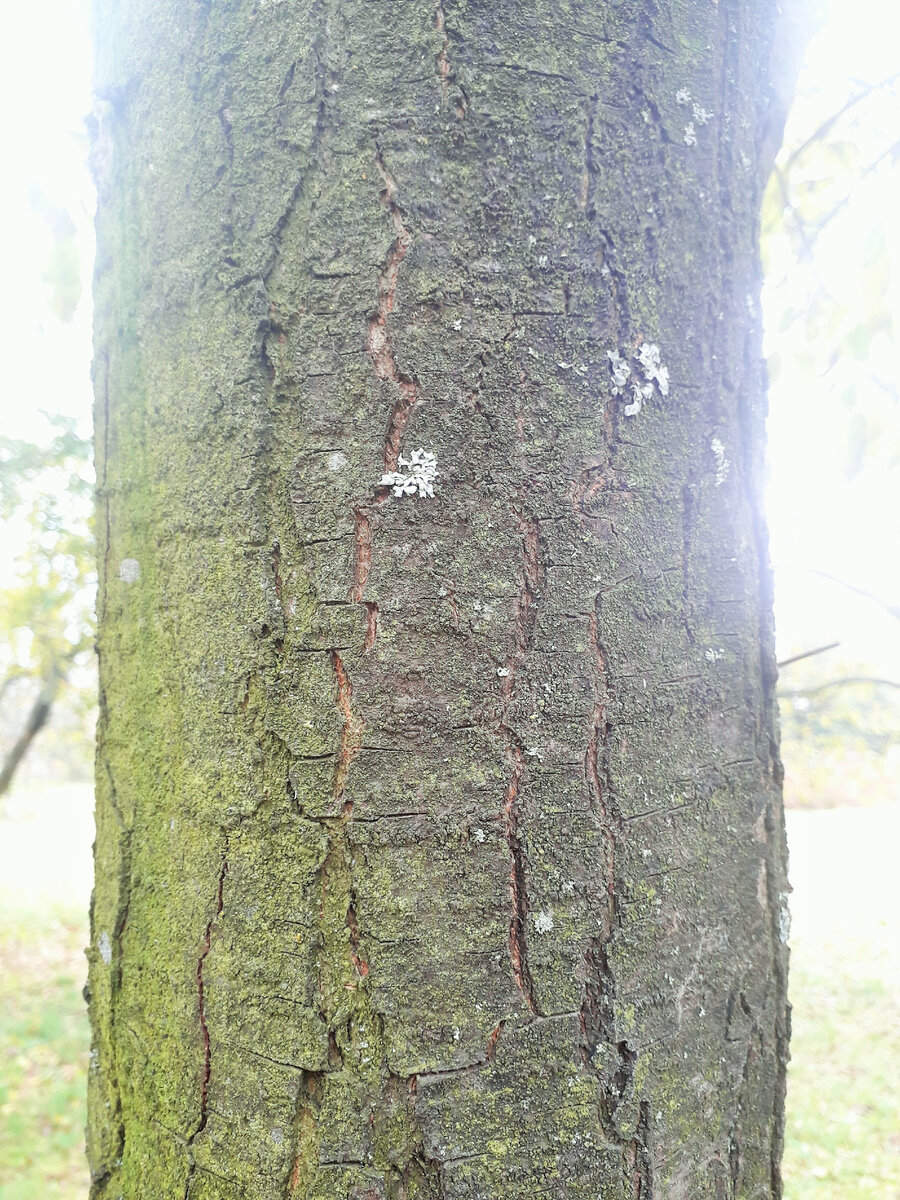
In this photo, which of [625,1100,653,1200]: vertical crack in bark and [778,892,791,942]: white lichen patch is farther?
[778,892,791,942]: white lichen patch

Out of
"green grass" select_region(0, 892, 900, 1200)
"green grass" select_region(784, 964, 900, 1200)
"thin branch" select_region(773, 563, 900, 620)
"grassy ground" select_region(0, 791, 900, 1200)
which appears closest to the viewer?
"thin branch" select_region(773, 563, 900, 620)

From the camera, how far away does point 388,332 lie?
0.70 metres

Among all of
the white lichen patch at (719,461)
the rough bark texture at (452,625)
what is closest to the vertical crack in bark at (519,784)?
the rough bark texture at (452,625)

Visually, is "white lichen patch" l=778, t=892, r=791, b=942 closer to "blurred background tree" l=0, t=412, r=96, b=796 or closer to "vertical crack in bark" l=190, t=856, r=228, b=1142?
"vertical crack in bark" l=190, t=856, r=228, b=1142

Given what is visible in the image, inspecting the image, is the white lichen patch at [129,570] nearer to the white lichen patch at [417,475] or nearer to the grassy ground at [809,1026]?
the white lichen patch at [417,475]

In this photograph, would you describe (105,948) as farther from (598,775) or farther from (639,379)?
(639,379)

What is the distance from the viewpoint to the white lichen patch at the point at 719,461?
793 mm

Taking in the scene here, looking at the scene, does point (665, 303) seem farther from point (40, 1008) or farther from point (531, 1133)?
point (40, 1008)

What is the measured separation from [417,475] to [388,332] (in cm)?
14

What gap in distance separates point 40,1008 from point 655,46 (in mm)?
8797

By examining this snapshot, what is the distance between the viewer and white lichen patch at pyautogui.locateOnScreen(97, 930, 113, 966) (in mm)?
872

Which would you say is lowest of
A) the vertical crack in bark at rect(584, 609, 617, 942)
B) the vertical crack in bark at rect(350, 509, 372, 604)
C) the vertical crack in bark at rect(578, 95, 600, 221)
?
the vertical crack in bark at rect(584, 609, 617, 942)

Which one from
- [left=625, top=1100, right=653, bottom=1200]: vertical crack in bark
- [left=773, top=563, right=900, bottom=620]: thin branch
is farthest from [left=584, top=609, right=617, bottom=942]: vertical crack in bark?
[left=773, top=563, right=900, bottom=620]: thin branch

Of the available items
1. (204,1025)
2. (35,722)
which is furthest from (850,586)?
(35,722)
